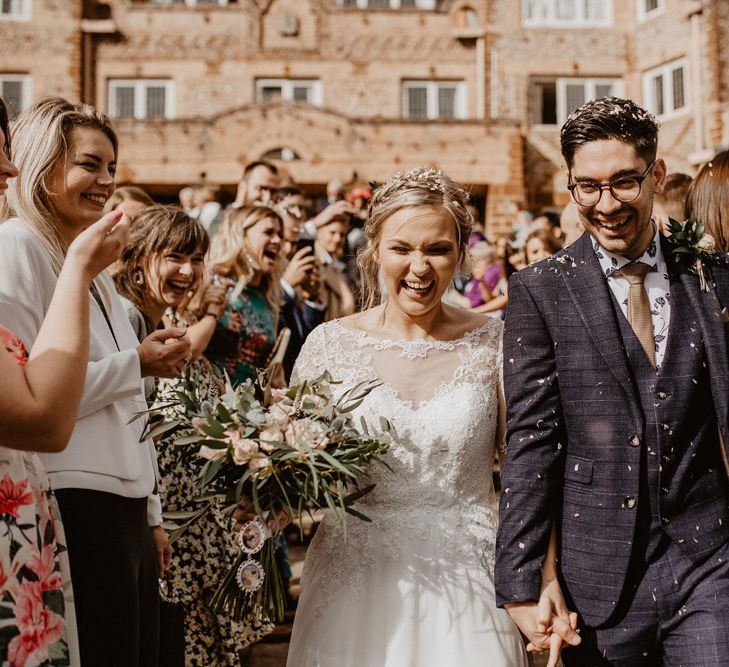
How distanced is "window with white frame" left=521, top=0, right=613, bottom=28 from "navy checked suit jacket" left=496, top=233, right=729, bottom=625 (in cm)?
2421

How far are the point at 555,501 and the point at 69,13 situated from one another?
24609mm

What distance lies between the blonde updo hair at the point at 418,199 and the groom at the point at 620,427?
65cm

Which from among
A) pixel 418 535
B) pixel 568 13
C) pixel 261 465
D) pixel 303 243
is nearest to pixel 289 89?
pixel 568 13

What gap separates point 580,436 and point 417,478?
745mm

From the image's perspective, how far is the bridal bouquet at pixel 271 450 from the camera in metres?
2.67

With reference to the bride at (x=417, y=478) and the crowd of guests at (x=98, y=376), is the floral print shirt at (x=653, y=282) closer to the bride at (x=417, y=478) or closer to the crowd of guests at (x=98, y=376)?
the bride at (x=417, y=478)

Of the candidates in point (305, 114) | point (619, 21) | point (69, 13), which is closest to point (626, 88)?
point (619, 21)

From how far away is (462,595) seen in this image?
3.10m

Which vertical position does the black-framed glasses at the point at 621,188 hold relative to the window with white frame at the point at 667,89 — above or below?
below

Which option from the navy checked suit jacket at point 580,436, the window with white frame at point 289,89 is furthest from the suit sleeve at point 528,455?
the window with white frame at point 289,89

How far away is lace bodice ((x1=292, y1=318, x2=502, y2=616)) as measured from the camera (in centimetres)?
318

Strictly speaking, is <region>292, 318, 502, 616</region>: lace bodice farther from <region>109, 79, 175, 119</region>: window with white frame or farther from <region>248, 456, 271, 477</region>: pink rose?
<region>109, 79, 175, 119</region>: window with white frame

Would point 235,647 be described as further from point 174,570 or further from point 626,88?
Result: point 626,88

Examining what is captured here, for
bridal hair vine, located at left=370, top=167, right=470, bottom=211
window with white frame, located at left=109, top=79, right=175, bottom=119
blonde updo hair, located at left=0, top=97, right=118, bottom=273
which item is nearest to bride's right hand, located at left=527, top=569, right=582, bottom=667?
bridal hair vine, located at left=370, top=167, right=470, bottom=211
